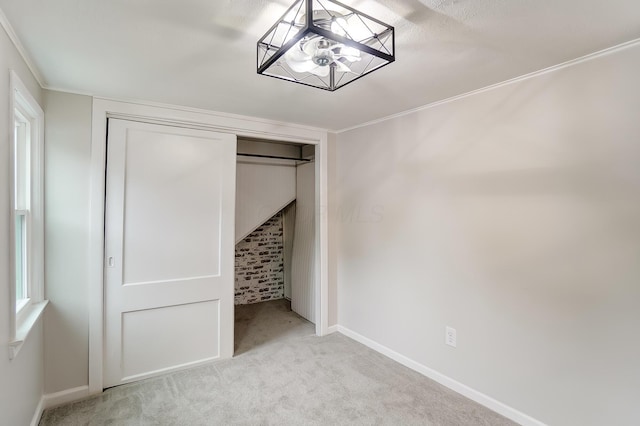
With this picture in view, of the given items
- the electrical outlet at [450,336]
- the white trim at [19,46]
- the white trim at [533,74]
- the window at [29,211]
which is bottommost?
the electrical outlet at [450,336]

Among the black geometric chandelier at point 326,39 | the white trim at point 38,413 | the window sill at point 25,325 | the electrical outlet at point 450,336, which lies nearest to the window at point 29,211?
the window sill at point 25,325

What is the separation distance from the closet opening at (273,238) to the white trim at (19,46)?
2043 mm

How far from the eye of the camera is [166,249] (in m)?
2.72

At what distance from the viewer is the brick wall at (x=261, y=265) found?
4.66 m

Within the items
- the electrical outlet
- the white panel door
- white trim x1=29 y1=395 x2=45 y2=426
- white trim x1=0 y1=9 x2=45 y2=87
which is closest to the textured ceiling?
white trim x1=0 y1=9 x2=45 y2=87

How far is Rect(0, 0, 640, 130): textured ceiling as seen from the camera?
134cm

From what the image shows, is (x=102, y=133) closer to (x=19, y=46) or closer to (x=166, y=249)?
(x=19, y=46)

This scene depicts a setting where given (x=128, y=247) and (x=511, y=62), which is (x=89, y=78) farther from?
(x=511, y=62)

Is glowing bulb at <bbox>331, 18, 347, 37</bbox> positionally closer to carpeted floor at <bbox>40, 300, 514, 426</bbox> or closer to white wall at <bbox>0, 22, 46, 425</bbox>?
white wall at <bbox>0, 22, 46, 425</bbox>

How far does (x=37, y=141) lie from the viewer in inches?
84.0

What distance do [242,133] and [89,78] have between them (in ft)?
4.08

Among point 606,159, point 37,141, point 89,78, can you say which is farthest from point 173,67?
point 606,159

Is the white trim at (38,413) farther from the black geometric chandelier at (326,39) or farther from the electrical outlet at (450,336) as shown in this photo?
the electrical outlet at (450,336)

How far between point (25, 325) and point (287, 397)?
1.73 m
